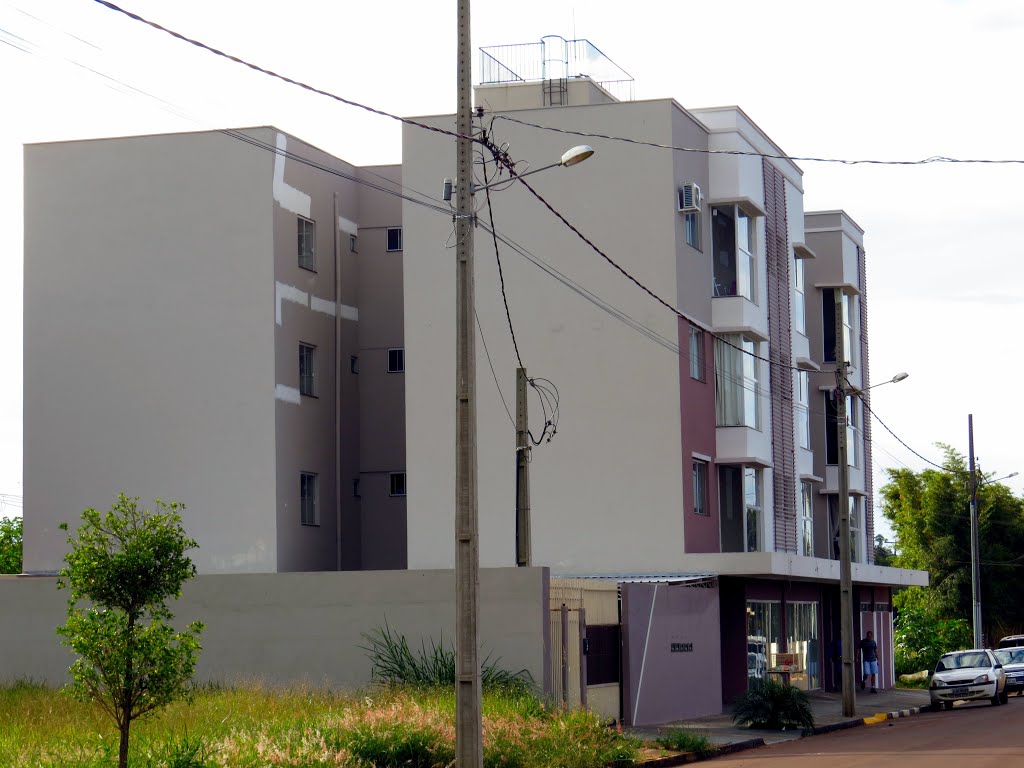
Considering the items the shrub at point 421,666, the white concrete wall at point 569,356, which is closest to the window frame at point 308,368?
the white concrete wall at point 569,356

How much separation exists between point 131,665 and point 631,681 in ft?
48.1

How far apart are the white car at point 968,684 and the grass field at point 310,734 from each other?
18698mm

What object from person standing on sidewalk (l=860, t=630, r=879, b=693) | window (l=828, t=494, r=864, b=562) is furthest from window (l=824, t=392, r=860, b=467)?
person standing on sidewalk (l=860, t=630, r=879, b=693)

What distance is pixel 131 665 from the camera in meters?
15.4

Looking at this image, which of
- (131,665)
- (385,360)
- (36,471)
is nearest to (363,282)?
(385,360)

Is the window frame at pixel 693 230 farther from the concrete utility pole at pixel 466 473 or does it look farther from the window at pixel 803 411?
the concrete utility pole at pixel 466 473

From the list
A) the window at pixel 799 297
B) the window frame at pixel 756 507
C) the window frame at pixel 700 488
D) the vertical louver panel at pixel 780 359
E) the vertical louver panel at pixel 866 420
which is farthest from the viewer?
the vertical louver panel at pixel 866 420

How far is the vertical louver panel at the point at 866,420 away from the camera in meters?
50.6

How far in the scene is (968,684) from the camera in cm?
3847

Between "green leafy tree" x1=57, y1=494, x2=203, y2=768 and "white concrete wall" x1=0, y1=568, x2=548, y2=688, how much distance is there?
9936mm

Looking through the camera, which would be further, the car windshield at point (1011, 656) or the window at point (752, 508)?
the car windshield at point (1011, 656)

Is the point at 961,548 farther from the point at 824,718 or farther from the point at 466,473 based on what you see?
Answer: the point at 466,473

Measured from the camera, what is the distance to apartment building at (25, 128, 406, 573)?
35562 millimetres

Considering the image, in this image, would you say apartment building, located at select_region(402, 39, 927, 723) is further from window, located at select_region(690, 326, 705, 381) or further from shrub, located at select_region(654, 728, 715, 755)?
shrub, located at select_region(654, 728, 715, 755)
